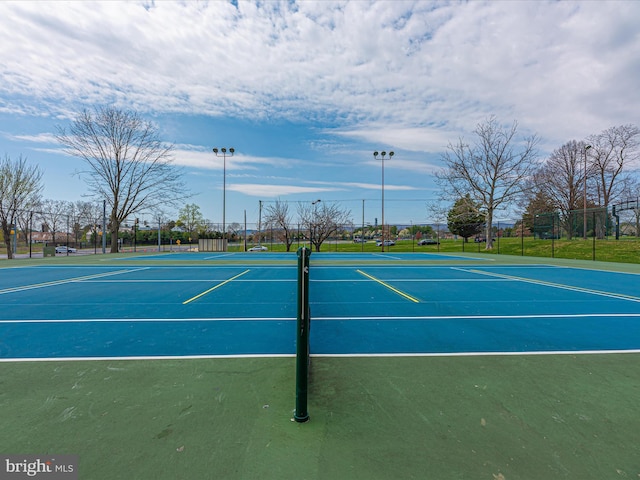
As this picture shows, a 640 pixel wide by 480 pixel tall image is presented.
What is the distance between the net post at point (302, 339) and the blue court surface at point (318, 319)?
1636 mm

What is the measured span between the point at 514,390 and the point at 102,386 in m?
4.24

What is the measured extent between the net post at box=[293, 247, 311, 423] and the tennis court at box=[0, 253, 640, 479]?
0.43 ft

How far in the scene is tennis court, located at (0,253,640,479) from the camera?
89.0 inches

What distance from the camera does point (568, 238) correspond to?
33.8 meters

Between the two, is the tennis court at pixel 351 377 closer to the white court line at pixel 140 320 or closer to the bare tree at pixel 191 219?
the white court line at pixel 140 320

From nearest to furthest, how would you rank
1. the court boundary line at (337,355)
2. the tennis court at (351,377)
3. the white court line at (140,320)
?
the tennis court at (351,377) < the court boundary line at (337,355) < the white court line at (140,320)

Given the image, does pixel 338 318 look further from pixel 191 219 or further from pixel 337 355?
pixel 191 219

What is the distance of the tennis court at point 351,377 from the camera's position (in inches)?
89.0

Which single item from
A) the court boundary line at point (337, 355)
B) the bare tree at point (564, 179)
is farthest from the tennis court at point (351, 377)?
the bare tree at point (564, 179)

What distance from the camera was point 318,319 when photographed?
622 centimetres

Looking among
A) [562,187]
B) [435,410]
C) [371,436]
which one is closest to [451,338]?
[435,410]

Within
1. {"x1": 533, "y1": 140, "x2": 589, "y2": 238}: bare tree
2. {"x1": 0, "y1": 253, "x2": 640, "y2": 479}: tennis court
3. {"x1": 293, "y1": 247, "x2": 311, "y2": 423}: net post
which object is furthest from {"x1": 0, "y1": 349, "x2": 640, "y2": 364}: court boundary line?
{"x1": 533, "y1": 140, "x2": 589, "y2": 238}: bare tree

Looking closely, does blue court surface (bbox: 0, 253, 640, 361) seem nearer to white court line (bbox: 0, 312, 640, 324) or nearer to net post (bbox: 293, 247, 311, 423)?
white court line (bbox: 0, 312, 640, 324)

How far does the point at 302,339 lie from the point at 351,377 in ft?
4.17
